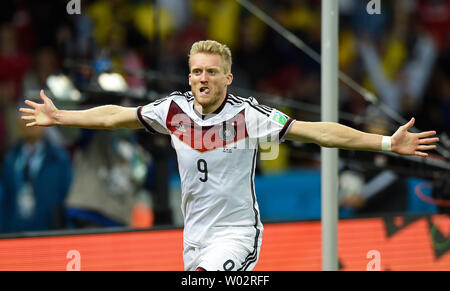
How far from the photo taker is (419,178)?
24.8ft

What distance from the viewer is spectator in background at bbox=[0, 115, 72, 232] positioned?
7.54m

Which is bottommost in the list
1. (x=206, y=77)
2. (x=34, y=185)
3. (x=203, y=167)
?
(x=203, y=167)

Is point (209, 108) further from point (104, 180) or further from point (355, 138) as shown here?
point (104, 180)

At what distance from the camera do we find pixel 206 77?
4727mm

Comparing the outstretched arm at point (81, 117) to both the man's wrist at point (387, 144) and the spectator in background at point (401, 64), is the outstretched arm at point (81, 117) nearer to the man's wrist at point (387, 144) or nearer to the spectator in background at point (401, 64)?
the man's wrist at point (387, 144)

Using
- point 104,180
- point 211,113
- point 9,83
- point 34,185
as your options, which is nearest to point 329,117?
point 211,113

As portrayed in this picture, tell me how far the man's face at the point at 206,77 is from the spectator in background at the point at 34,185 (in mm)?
3149

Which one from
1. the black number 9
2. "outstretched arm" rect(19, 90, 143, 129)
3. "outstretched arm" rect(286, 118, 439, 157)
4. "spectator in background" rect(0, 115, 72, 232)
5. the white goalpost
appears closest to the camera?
"outstretched arm" rect(286, 118, 439, 157)

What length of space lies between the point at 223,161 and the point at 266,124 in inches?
13.1

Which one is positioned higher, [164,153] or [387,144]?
[164,153]

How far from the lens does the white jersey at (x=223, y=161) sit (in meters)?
4.79

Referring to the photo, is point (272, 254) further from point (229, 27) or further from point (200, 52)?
point (229, 27)

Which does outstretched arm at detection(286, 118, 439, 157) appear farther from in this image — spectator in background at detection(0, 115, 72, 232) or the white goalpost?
→ spectator in background at detection(0, 115, 72, 232)

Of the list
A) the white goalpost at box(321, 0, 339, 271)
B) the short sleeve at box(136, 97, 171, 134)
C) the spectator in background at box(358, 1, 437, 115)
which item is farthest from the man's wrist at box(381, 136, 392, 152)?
the spectator in background at box(358, 1, 437, 115)
